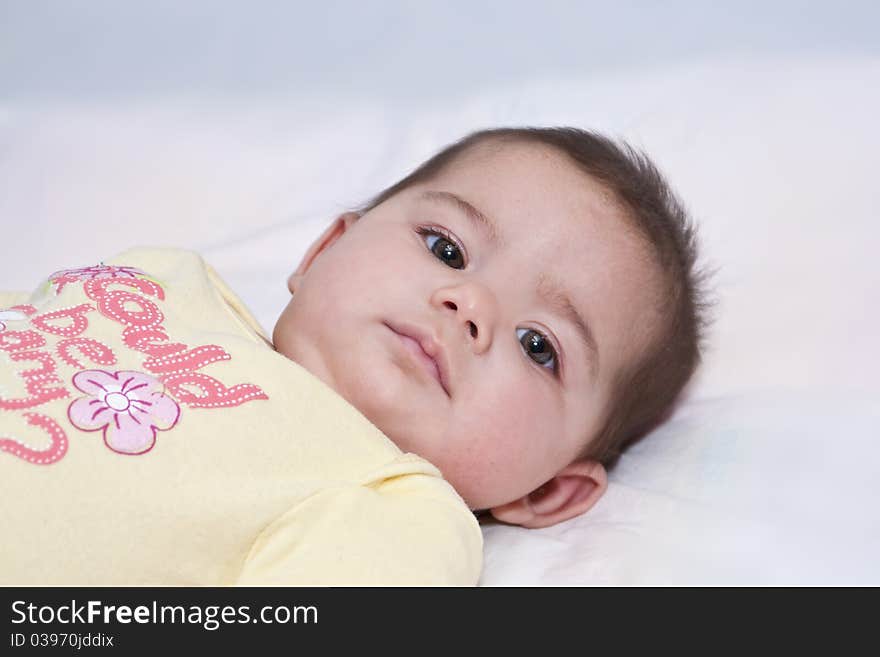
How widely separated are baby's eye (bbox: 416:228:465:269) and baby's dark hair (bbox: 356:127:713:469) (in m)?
0.15

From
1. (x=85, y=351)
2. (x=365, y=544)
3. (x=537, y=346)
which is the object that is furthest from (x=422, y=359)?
(x=85, y=351)

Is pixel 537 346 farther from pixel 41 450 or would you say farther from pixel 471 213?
pixel 41 450

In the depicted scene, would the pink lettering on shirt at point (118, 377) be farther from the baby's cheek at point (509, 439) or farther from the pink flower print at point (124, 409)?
the baby's cheek at point (509, 439)

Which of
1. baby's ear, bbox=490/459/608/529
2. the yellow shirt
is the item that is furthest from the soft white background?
the yellow shirt

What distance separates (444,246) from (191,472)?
477mm

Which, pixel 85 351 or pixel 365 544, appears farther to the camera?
pixel 85 351

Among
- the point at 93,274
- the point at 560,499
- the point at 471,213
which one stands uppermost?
the point at 471,213

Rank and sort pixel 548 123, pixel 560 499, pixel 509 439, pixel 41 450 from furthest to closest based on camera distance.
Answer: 1. pixel 548 123
2. pixel 560 499
3. pixel 509 439
4. pixel 41 450

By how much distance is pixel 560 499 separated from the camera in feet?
5.16

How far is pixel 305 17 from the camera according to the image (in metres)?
2.53

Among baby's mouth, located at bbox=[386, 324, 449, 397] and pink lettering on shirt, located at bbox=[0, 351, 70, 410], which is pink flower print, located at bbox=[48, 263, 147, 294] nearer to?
pink lettering on shirt, located at bbox=[0, 351, 70, 410]

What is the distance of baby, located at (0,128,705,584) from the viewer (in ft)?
3.83

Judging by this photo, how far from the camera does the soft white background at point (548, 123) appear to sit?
1.66 metres
